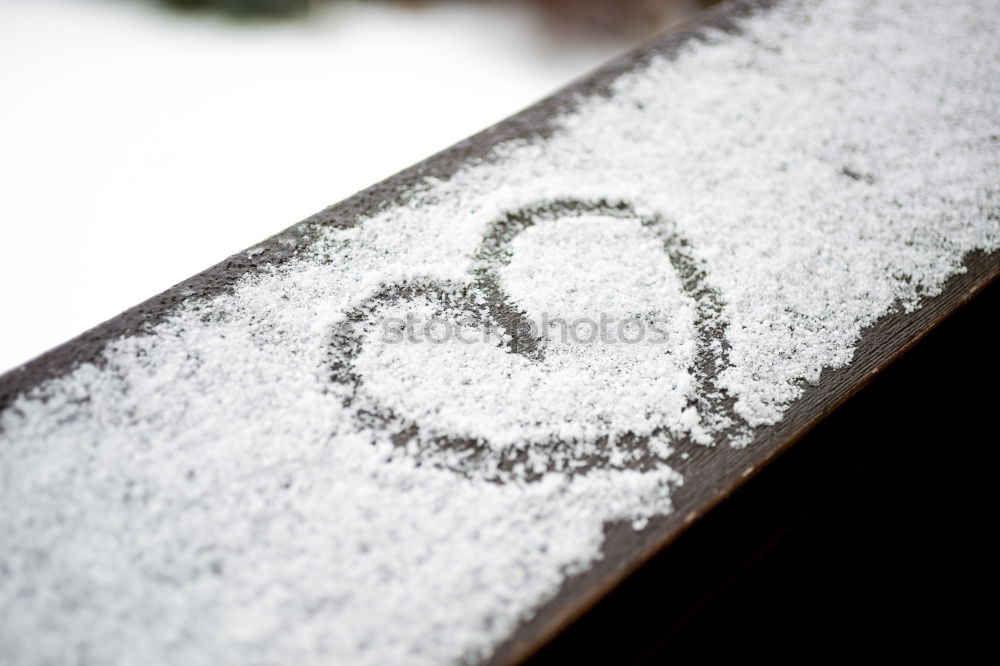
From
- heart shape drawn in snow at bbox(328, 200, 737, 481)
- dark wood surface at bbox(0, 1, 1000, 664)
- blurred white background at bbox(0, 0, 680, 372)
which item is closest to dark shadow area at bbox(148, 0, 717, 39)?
blurred white background at bbox(0, 0, 680, 372)

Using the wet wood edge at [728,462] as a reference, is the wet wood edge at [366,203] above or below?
above

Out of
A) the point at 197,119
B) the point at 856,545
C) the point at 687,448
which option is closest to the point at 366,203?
the point at 687,448

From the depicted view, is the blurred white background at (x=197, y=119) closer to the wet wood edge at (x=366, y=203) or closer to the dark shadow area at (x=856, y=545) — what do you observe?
the wet wood edge at (x=366, y=203)

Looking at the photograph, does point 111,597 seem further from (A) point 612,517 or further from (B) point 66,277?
(B) point 66,277

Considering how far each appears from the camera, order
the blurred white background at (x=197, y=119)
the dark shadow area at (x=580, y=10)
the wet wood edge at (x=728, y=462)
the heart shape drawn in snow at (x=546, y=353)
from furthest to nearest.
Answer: the dark shadow area at (x=580, y=10)
the blurred white background at (x=197, y=119)
the heart shape drawn in snow at (x=546, y=353)
the wet wood edge at (x=728, y=462)

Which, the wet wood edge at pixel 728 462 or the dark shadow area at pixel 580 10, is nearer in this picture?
the wet wood edge at pixel 728 462

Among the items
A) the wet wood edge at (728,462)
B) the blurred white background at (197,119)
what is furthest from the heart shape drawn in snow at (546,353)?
the blurred white background at (197,119)

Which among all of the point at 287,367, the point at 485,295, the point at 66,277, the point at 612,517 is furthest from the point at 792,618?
the point at 66,277

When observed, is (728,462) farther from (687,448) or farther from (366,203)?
(366,203)
